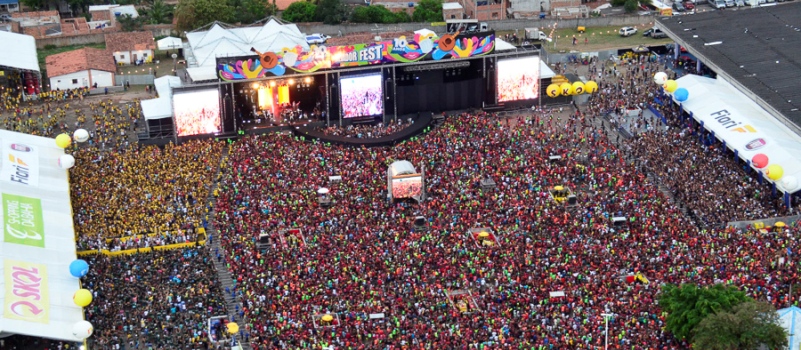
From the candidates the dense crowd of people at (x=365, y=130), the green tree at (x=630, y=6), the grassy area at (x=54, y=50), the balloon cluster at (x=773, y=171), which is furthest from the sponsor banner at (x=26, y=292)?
the green tree at (x=630, y=6)

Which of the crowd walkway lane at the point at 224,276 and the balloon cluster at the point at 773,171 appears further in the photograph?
the balloon cluster at the point at 773,171

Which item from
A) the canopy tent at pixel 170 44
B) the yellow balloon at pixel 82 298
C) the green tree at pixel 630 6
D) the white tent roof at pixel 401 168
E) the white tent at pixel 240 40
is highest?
the white tent at pixel 240 40

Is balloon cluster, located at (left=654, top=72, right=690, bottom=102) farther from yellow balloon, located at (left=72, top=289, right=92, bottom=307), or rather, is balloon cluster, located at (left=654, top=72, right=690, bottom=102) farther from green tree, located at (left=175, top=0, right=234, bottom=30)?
yellow balloon, located at (left=72, top=289, right=92, bottom=307)

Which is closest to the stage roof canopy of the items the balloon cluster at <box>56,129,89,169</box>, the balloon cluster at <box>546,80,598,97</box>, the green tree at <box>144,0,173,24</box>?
the balloon cluster at <box>546,80,598,97</box>

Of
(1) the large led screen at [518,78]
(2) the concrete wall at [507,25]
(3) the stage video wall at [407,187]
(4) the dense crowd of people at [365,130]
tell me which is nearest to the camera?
(3) the stage video wall at [407,187]

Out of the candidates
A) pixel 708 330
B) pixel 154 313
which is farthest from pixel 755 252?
pixel 154 313

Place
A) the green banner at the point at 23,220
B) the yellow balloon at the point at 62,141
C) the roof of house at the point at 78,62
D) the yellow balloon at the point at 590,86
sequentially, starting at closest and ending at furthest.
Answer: the green banner at the point at 23,220
the yellow balloon at the point at 62,141
the yellow balloon at the point at 590,86
the roof of house at the point at 78,62

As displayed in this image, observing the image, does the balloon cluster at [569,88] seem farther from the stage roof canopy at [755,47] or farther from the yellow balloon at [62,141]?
the yellow balloon at [62,141]
